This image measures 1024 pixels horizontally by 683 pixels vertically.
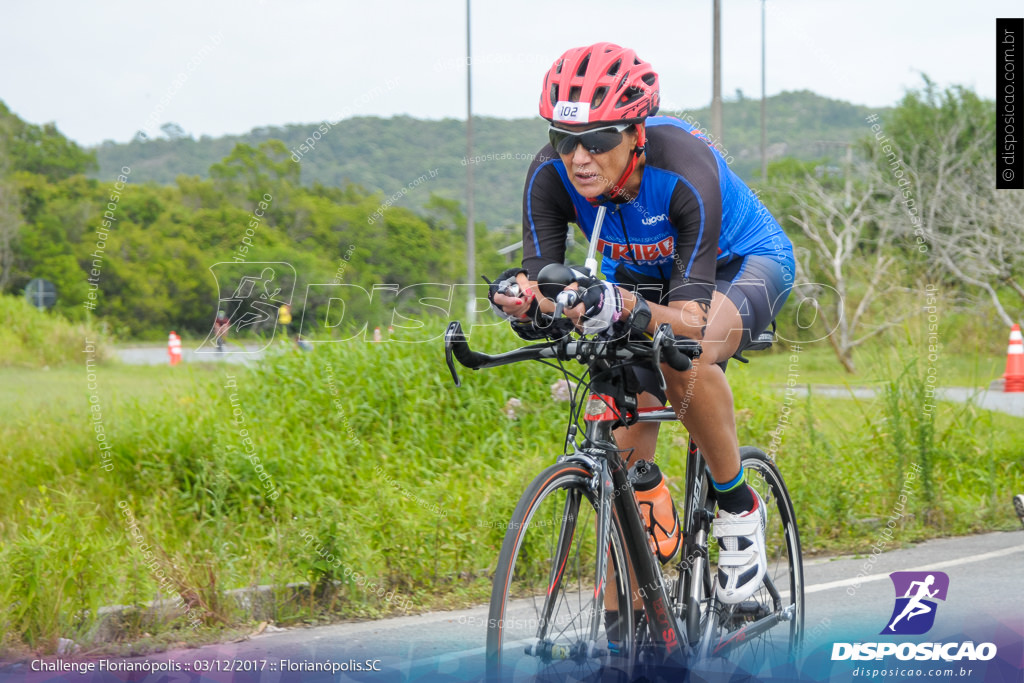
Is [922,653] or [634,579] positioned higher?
[634,579]

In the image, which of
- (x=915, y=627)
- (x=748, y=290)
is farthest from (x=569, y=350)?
(x=915, y=627)

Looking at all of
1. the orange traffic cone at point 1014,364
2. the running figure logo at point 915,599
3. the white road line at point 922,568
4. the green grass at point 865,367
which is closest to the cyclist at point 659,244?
the running figure logo at point 915,599

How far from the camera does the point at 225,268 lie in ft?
28.0

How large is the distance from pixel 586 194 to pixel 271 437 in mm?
4097

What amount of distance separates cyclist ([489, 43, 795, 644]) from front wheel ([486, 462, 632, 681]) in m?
0.15

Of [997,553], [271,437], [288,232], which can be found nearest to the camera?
[997,553]

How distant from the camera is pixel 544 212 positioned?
10.6 ft

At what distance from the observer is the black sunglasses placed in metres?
2.94

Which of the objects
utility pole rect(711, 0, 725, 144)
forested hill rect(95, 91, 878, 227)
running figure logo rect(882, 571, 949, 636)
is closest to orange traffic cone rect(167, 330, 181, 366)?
forested hill rect(95, 91, 878, 227)

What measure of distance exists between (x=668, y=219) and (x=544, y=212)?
41 centimetres

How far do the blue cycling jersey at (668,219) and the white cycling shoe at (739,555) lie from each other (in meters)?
0.88

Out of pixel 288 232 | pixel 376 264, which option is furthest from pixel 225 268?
pixel 288 232

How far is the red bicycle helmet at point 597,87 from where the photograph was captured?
114 inches

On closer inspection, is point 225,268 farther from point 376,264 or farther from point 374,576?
point 374,576
